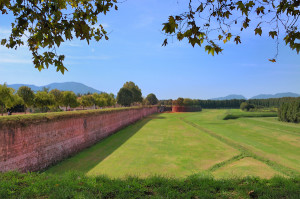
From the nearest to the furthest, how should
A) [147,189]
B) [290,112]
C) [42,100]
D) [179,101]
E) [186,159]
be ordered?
1. [147,189]
2. [186,159]
3. [290,112]
4. [42,100]
5. [179,101]

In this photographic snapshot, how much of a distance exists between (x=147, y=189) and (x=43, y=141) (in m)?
7.33

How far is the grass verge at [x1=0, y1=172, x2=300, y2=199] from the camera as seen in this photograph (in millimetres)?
3957

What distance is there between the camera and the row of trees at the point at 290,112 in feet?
84.6

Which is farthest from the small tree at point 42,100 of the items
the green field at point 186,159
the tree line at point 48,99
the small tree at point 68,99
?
the green field at point 186,159

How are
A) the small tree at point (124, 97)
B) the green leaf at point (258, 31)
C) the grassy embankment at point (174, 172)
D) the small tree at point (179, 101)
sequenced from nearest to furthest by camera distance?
1. the grassy embankment at point (174, 172)
2. the green leaf at point (258, 31)
3. the small tree at point (124, 97)
4. the small tree at point (179, 101)

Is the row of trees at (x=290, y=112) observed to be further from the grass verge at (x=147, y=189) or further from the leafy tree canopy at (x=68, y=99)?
the leafy tree canopy at (x=68, y=99)

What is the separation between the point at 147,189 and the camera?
424 cm

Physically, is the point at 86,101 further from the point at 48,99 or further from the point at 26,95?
the point at 26,95

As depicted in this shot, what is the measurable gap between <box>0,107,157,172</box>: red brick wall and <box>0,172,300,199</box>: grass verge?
3400mm

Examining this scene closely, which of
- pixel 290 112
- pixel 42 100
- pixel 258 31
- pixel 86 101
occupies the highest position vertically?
pixel 258 31

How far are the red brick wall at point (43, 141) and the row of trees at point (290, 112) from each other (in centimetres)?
2508

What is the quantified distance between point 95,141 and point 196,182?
483 inches

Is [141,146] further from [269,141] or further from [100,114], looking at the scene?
[269,141]

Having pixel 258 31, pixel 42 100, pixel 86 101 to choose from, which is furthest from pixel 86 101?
pixel 258 31
